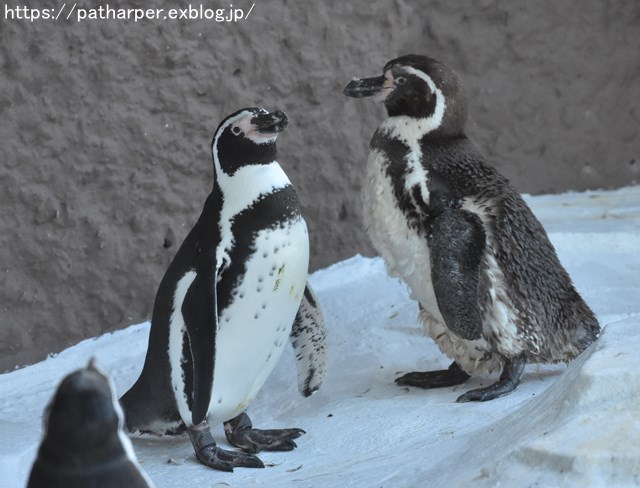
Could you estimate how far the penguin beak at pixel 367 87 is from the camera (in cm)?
310

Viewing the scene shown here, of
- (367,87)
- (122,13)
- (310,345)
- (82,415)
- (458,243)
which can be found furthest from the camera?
(122,13)

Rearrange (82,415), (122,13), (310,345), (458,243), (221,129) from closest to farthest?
(82,415), (221,129), (458,243), (310,345), (122,13)

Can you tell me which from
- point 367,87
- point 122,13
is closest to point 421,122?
point 367,87

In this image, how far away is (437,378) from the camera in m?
3.12

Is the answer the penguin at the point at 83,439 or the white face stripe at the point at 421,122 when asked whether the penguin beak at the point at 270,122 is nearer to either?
the white face stripe at the point at 421,122

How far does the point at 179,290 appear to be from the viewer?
→ 8.82 ft

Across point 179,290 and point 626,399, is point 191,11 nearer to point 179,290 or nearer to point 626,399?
point 179,290

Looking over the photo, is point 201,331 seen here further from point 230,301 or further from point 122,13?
point 122,13

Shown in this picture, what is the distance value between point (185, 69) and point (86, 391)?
2.17m

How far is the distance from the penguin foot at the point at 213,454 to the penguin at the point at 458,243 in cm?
60

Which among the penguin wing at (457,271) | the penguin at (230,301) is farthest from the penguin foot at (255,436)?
the penguin wing at (457,271)

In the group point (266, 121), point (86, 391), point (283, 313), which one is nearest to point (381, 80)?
point (266, 121)

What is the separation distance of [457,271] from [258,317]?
51 centimetres

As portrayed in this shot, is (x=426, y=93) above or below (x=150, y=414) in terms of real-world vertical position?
above
